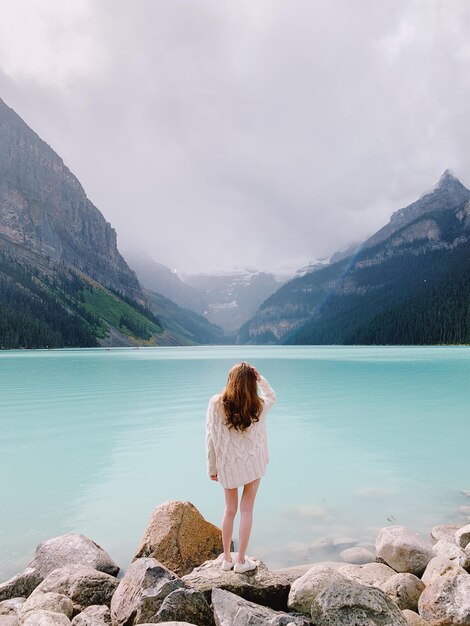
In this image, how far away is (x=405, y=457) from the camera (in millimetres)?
15797

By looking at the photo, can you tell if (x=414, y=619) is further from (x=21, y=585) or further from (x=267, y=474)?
(x=267, y=474)

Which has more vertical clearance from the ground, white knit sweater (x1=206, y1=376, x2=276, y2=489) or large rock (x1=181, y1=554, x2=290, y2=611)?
white knit sweater (x1=206, y1=376, x2=276, y2=489)

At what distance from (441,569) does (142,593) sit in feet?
12.3

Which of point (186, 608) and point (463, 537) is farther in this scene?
point (463, 537)

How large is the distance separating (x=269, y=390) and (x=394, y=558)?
364 centimetres

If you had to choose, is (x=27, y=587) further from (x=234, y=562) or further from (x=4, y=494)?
(x=4, y=494)

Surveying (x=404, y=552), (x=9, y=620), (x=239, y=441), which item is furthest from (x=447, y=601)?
(x=9, y=620)

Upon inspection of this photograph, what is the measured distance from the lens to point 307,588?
5.55m

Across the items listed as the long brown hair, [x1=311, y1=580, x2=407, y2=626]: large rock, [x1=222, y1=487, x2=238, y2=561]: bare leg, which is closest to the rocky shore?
[x1=311, y1=580, x2=407, y2=626]: large rock

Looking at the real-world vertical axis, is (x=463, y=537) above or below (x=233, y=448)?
below

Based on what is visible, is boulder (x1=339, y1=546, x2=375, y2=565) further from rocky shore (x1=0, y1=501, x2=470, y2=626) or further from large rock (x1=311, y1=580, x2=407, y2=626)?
large rock (x1=311, y1=580, x2=407, y2=626)

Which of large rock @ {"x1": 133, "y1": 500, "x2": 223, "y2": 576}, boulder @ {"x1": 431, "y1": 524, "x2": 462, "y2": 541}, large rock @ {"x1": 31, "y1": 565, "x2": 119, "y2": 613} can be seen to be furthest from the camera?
boulder @ {"x1": 431, "y1": 524, "x2": 462, "y2": 541}

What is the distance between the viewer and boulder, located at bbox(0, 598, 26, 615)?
609 centimetres

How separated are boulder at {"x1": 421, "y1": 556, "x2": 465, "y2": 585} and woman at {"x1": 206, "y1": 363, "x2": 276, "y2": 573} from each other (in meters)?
2.34
